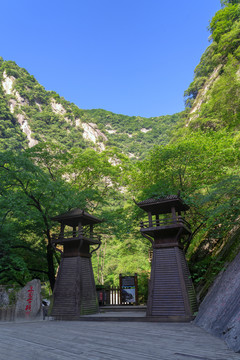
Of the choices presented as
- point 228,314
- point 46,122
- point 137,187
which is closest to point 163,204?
point 228,314

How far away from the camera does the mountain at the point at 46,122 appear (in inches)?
3044

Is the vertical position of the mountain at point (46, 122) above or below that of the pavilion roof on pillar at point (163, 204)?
above

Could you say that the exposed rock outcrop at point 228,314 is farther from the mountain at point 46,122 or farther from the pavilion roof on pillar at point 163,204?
the mountain at point 46,122

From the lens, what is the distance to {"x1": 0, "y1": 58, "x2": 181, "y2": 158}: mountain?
Answer: 254ft

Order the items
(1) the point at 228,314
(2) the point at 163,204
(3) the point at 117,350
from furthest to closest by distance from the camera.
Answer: (2) the point at 163,204, (1) the point at 228,314, (3) the point at 117,350

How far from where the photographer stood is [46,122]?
87625 millimetres

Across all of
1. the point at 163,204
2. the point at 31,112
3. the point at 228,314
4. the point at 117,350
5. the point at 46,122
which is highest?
the point at 31,112

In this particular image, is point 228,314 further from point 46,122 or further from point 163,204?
point 46,122

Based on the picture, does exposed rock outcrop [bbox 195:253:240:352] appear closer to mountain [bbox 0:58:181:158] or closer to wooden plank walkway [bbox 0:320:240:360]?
wooden plank walkway [bbox 0:320:240:360]

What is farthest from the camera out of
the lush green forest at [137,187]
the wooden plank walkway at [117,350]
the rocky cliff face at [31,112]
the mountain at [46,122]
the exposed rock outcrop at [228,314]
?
the rocky cliff face at [31,112]

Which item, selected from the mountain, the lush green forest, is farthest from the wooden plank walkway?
the mountain

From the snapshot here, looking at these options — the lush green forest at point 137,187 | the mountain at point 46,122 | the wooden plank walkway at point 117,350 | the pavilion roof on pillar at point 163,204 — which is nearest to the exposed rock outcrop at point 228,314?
the wooden plank walkway at point 117,350

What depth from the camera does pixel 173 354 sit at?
4.90 meters

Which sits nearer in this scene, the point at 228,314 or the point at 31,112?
the point at 228,314
